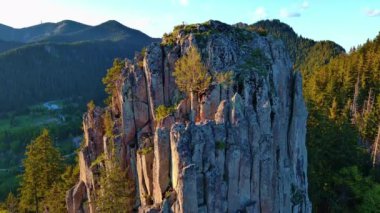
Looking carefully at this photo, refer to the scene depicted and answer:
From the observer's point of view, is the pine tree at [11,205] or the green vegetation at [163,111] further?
the pine tree at [11,205]

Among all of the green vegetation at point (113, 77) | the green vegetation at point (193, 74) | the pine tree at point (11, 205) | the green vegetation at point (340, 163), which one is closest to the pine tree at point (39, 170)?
the pine tree at point (11, 205)

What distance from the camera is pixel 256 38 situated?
48.7m

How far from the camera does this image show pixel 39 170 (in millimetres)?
65438

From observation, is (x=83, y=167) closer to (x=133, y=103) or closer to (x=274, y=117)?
(x=133, y=103)

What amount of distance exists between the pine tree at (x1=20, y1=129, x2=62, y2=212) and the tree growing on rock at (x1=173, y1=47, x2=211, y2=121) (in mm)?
33958

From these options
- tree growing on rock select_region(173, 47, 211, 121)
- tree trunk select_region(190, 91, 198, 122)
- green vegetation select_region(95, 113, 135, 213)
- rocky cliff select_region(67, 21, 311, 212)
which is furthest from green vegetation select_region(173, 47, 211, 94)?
green vegetation select_region(95, 113, 135, 213)

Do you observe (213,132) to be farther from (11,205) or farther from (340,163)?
(11,205)

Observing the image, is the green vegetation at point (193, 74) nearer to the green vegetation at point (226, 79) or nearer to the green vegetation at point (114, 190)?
the green vegetation at point (226, 79)

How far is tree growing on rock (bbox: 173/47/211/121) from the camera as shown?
42147 millimetres

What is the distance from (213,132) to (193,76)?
7.98 m

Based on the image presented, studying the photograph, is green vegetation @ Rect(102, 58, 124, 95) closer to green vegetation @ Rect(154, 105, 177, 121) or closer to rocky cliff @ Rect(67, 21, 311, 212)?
rocky cliff @ Rect(67, 21, 311, 212)

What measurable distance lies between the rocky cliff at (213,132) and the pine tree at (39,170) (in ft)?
46.6

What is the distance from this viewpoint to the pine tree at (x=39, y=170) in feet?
212

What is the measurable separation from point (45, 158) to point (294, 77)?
43590mm
